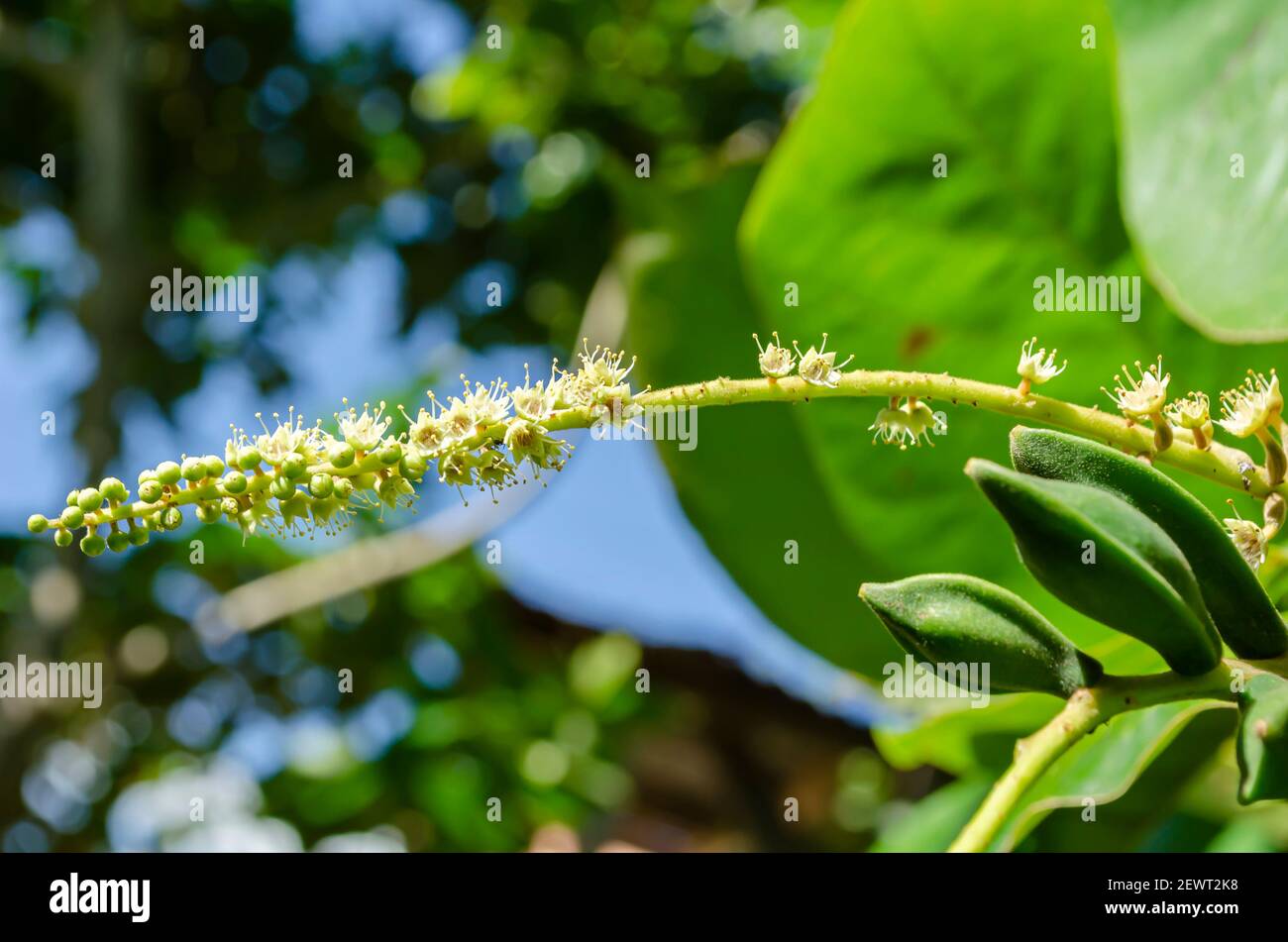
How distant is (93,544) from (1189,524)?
622mm

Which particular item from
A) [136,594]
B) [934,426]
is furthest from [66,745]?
[934,426]

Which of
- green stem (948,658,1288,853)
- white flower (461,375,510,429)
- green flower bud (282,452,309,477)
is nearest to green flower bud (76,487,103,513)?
green flower bud (282,452,309,477)

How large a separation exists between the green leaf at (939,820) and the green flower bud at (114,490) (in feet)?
2.99

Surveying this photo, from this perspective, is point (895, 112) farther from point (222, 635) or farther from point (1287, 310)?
point (222, 635)

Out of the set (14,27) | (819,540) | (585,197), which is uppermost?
(14,27)

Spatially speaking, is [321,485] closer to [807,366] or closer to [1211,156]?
[807,366]

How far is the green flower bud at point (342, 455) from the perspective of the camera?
740mm

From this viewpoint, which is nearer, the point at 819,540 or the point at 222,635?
the point at 819,540

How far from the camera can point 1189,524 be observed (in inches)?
26.4

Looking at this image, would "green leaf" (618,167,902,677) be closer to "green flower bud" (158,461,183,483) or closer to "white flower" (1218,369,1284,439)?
"white flower" (1218,369,1284,439)

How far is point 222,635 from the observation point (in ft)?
8.84
